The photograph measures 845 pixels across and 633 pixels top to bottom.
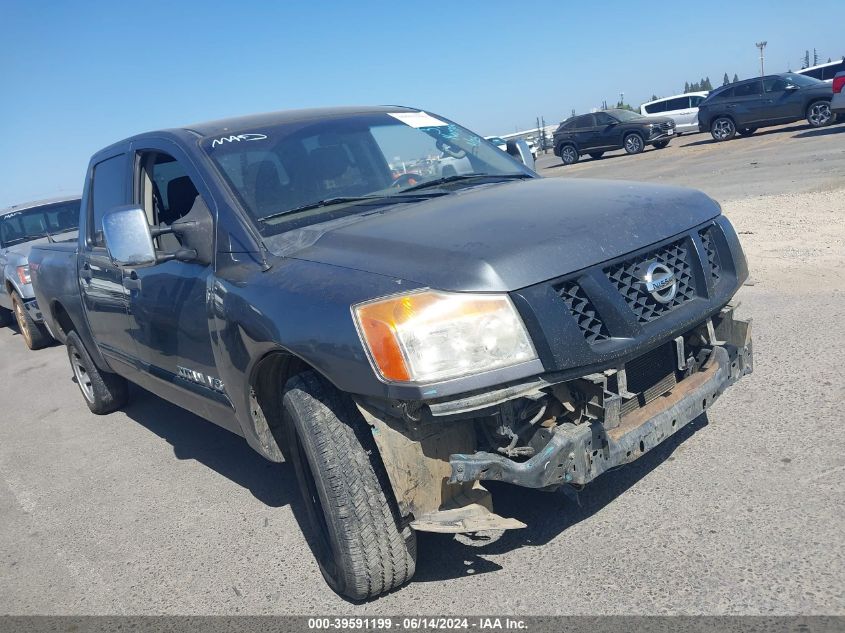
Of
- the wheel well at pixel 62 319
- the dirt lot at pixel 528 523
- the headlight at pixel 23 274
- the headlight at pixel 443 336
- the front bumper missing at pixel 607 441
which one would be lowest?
the dirt lot at pixel 528 523

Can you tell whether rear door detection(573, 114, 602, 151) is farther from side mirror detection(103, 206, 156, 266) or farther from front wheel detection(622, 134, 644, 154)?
side mirror detection(103, 206, 156, 266)

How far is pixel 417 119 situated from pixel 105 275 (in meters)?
2.15

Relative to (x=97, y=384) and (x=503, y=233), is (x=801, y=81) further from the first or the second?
(x=503, y=233)

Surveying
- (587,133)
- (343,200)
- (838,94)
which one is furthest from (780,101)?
(343,200)

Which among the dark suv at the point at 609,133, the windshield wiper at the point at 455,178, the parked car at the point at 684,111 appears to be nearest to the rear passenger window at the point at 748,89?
the dark suv at the point at 609,133

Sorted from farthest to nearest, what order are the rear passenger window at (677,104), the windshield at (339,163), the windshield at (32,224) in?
the rear passenger window at (677,104) → the windshield at (32,224) → the windshield at (339,163)

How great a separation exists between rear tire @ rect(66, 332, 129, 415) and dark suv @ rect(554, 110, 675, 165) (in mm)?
21765

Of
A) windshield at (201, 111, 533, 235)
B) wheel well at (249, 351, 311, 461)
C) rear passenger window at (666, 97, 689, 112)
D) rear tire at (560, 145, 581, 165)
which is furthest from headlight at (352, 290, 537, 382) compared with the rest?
rear passenger window at (666, 97, 689, 112)

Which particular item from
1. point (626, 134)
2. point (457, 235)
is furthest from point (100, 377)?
point (626, 134)

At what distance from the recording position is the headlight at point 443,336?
7.84ft

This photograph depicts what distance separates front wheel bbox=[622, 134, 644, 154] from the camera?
24562mm

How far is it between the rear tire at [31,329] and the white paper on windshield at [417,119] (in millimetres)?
6967

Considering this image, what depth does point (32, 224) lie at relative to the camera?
1054cm

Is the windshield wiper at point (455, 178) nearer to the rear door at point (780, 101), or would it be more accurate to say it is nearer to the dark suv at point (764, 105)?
the dark suv at point (764, 105)
